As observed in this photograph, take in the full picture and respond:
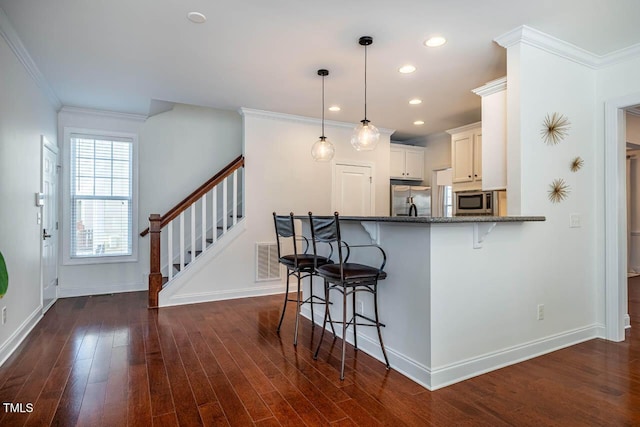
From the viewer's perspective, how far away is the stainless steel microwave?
4.46 meters

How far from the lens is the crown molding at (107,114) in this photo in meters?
4.87

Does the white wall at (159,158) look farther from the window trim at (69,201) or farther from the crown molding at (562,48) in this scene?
the crown molding at (562,48)

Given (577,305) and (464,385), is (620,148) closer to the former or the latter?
(577,305)

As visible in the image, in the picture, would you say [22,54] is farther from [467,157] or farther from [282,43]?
[467,157]

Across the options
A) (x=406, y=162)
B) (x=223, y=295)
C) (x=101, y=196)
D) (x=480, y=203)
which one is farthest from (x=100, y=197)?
(x=480, y=203)

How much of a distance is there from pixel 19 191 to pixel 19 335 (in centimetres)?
127

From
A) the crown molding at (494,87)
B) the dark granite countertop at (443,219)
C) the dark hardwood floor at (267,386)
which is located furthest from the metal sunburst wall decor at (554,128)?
the dark hardwood floor at (267,386)

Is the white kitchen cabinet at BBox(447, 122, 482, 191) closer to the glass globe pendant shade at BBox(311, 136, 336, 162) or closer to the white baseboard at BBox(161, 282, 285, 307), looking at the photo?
the glass globe pendant shade at BBox(311, 136, 336, 162)

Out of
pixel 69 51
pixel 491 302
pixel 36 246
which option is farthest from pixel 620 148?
pixel 36 246

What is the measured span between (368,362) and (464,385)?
2.27 feet

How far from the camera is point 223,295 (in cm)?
478

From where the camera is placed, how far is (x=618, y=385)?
2316 millimetres

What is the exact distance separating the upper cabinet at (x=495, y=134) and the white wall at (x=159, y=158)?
392 cm

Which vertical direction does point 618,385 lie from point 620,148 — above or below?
below
